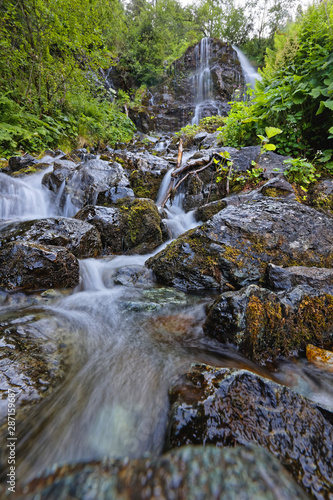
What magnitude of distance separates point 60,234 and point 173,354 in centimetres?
295

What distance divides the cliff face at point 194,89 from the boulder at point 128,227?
14.4 meters

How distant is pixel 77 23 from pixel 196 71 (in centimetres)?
1559

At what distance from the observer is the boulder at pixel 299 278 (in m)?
2.26

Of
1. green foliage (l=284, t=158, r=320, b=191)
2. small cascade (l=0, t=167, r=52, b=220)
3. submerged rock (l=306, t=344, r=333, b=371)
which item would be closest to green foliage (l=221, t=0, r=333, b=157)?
green foliage (l=284, t=158, r=320, b=191)

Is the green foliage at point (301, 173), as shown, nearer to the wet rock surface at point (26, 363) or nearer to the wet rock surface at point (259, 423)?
the wet rock surface at point (259, 423)

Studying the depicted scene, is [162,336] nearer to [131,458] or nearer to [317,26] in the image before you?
[131,458]

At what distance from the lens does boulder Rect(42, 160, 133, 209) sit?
5656 millimetres

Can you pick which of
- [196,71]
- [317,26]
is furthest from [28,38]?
[196,71]

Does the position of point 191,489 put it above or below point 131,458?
above

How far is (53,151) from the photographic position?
26.9 feet

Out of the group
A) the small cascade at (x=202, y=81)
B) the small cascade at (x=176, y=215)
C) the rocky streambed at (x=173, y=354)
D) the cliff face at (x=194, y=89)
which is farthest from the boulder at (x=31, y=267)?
the small cascade at (x=202, y=81)

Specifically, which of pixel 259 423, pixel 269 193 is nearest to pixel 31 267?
pixel 259 423

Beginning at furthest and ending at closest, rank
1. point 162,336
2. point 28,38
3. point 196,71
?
point 196,71 → point 28,38 → point 162,336

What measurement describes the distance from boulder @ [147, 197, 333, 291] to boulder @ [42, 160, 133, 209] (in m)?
3.29
